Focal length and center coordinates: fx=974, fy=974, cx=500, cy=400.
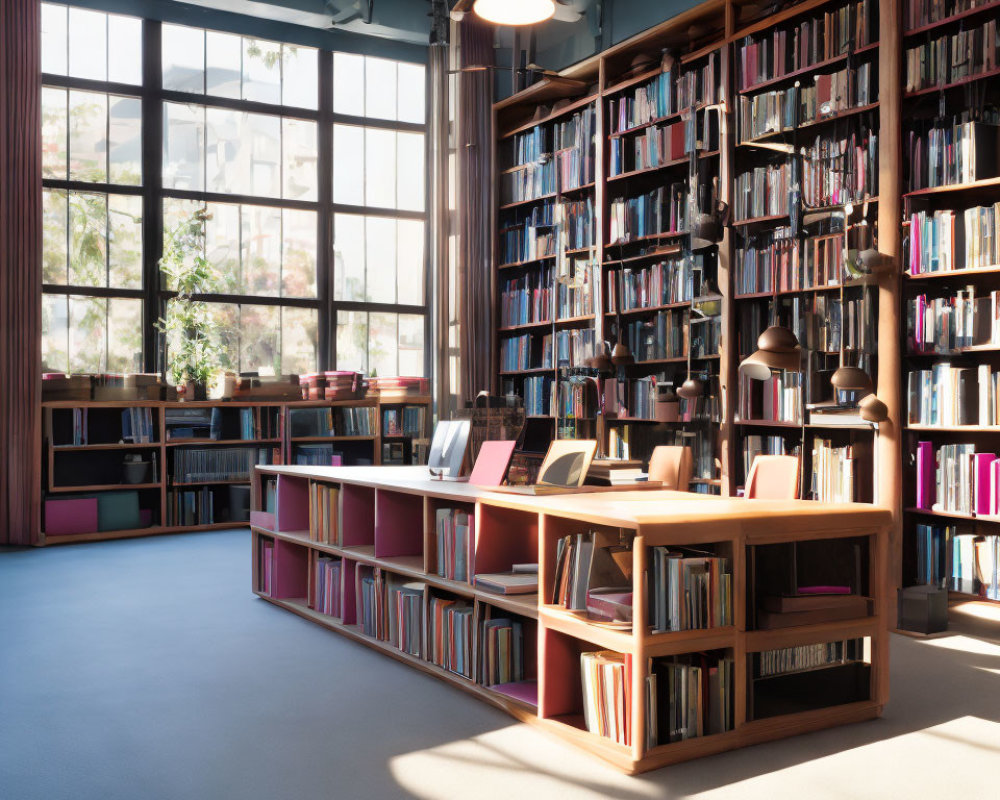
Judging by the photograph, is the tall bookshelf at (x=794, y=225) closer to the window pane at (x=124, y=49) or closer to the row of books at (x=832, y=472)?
the row of books at (x=832, y=472)

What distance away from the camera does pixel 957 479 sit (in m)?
5.18

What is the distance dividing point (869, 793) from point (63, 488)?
262 inches

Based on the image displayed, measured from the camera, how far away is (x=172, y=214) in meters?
8.66

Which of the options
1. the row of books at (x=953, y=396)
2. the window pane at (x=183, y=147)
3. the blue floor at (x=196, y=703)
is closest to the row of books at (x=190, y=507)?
the blue floor at (x=196, y=703)

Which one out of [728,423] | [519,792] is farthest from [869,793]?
[728,423]

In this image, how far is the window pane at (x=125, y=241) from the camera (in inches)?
332

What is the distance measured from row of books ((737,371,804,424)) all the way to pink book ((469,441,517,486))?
247 centimetres

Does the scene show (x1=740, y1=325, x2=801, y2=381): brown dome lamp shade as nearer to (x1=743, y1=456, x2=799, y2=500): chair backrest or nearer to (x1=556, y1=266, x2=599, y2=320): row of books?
(x1=743, y1=456, x2=799, y2=500): chair backrest

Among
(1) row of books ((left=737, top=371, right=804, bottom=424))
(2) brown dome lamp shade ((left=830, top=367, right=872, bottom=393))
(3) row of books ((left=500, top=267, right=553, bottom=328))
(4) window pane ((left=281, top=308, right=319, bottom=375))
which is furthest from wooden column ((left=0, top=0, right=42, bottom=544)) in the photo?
(2) brown dome lamp shade ((left=830, top=367, right=872, bottom=393))

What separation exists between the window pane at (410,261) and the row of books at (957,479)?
558cm

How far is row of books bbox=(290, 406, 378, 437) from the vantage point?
28.9ft

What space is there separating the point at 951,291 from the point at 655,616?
351 cm

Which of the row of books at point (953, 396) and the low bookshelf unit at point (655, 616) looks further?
the row of books at point (953, 396)

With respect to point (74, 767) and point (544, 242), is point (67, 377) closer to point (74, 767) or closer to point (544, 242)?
point (544, 242)
